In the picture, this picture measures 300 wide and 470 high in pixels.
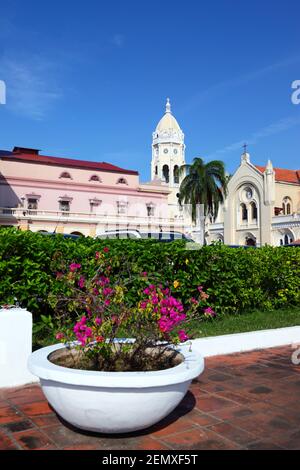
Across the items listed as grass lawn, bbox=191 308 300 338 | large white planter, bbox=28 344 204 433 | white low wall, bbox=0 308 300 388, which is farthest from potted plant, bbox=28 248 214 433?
grass lawn, bbox=191 308 300 338

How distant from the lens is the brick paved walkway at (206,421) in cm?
340

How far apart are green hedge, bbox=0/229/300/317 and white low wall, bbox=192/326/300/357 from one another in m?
1.45

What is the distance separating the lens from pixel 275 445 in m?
3.37

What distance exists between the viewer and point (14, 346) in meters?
5.09

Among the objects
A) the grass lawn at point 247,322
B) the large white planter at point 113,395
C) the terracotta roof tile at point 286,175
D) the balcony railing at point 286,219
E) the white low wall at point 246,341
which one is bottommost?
the white low wall at point 246,341

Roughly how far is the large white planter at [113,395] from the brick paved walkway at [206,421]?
0.52ft

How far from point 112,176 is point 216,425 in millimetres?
37007

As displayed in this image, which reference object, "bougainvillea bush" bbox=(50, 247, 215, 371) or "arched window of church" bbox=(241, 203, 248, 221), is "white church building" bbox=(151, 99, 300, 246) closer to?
"arched window of church" bbox=(241, 203, 248, 221)

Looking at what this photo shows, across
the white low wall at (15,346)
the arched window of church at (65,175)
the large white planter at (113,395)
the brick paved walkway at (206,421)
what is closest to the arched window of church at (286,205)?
the arched window of church at (65,175)

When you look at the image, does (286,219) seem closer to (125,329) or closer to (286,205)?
(286,205)

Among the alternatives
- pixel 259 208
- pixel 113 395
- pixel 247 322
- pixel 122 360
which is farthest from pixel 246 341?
pixel 259 208

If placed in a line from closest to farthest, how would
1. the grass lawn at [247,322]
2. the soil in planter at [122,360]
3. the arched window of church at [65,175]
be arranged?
the soil in planter at [122,360] < the grass lawn at [247,322] < the arched window of church at [65,175]

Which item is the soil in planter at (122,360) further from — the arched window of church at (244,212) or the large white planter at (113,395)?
the arched window of church at (244,212)

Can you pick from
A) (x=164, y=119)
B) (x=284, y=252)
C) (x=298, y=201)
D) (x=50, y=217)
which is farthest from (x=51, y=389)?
(x=164, y=119)
